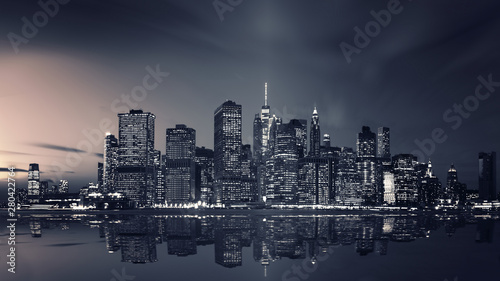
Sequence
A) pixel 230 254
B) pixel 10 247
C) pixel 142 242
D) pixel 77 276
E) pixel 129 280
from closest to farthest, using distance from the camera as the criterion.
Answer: pixel 129 280
pixel 77 276
pixel 230 254
pixel 10 247
pixel 142 242

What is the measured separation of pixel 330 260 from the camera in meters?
78.3

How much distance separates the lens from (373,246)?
101812 millimetres

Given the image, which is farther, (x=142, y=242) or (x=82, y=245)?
(x=142, y=242)

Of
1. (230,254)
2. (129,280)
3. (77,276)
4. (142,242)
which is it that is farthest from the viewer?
(142,242)

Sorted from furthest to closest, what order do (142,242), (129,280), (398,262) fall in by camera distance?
(142,242), (398,262), (129,280)

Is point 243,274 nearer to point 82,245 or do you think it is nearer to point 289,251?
point 289,251

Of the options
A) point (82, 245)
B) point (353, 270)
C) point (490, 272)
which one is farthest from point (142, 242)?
point (490, 272)

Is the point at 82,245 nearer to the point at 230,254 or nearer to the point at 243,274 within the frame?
the point at 230,254

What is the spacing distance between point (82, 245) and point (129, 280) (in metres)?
48.0

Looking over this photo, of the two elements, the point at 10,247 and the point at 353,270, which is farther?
the point at 10,247

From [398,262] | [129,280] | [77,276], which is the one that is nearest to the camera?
[129,280]

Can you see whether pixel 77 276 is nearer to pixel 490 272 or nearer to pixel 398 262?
pixel 398 262

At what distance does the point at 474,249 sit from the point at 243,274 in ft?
203

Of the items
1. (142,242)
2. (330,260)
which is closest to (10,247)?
(142,242)
